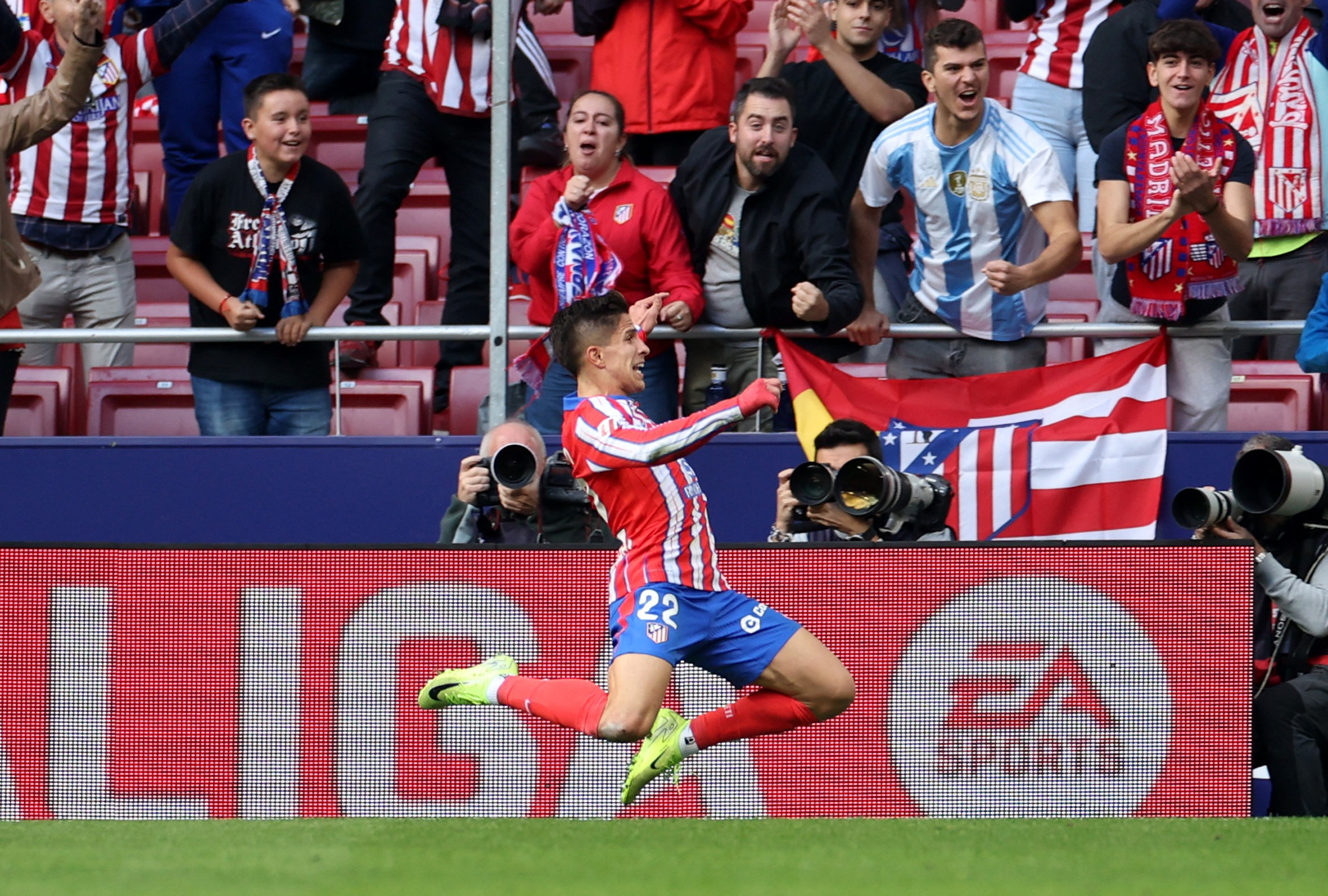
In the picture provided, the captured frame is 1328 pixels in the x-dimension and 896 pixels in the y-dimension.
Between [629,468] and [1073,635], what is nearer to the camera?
[629,468]

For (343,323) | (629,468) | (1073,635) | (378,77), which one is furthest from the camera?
(378,77)

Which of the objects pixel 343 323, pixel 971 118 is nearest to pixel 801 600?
→ pixel 971 118

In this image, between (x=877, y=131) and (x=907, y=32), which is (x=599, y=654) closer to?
(x=877, y=131)

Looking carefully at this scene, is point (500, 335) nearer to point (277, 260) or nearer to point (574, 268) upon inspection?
point (574, 268)

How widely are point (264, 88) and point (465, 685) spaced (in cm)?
306

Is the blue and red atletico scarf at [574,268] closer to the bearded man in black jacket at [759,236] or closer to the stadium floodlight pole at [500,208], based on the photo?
the stadium floodlight pole at [500,208]

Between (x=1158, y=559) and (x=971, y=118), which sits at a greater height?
(x=971, y=118)

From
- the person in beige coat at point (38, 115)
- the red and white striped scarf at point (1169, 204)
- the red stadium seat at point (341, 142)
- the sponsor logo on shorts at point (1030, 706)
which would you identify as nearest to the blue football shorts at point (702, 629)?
the sponsor logo on shorts at point (1030, 706)

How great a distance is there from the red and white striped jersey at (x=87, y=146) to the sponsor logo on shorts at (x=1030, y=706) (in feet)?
13.4

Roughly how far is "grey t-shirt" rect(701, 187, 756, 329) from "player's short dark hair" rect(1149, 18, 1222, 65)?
5.25 feet

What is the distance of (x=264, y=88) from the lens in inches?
291

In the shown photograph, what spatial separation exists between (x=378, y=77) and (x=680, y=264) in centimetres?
316

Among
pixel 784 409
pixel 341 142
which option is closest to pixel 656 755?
pixel 784 409

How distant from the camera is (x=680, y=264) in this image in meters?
7.03
